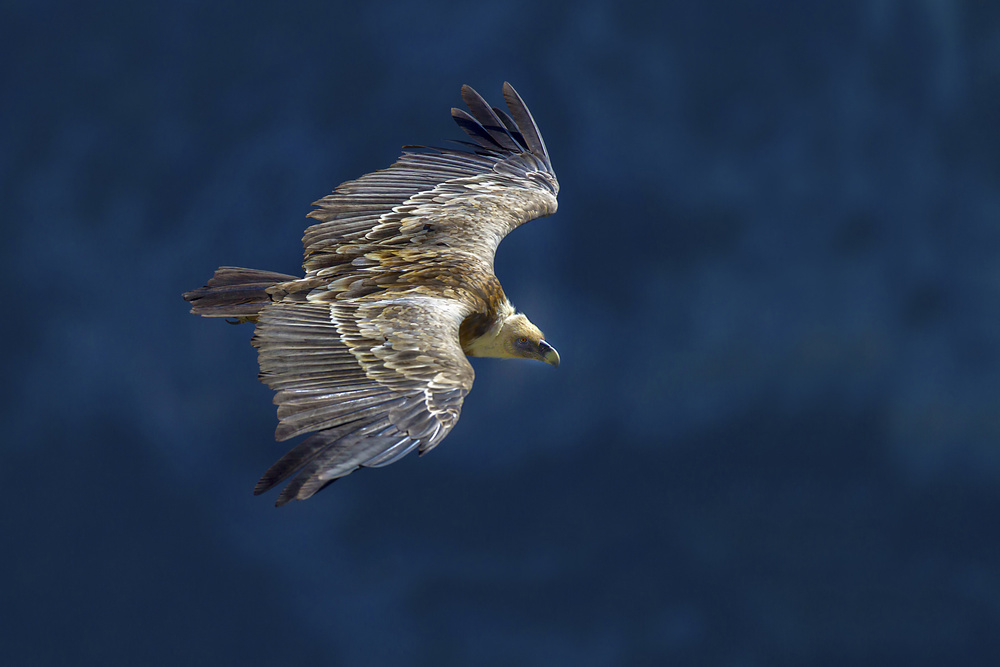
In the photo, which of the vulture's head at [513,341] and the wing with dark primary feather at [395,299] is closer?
the wing with dark primary feather at [395,299]

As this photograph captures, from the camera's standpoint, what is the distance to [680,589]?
17.6m

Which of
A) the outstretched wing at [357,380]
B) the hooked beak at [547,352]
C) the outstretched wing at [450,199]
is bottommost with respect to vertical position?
the hooked beak at [547,352]

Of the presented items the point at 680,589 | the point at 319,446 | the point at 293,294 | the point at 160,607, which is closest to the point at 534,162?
the point at 293,294

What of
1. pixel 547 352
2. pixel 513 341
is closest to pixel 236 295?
pixel 513 341

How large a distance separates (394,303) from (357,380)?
4.25ft

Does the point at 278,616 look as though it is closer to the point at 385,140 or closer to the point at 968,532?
the point at 385,140

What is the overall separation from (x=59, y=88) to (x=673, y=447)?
11.6m

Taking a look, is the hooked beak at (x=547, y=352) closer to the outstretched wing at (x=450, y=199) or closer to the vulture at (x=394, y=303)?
the vulture at (x=394, y=303)

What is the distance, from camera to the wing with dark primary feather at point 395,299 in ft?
26.7

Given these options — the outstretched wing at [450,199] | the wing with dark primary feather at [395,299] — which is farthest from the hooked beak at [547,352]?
the outstretched wing at [450,199]

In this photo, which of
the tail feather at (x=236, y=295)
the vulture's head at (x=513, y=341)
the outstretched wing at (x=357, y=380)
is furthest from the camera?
the vulture's head at (x=513, y=341)

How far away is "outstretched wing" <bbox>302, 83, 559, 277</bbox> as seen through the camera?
11125 millimetres

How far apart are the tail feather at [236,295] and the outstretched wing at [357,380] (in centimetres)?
36

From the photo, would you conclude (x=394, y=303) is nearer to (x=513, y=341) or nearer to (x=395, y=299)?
(x=395, y=299)
